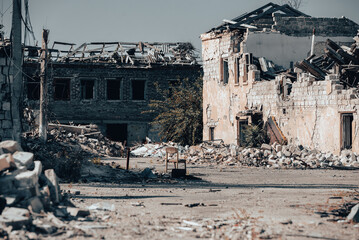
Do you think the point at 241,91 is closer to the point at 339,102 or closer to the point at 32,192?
the point at 339,102

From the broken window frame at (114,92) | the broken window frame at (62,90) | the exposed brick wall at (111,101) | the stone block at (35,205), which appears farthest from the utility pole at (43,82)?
the broken window frame at (114,92)

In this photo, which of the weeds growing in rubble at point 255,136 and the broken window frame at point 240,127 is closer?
the weeds growing in rubble at point 255,136

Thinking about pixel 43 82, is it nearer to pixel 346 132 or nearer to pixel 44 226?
pixel 346 132

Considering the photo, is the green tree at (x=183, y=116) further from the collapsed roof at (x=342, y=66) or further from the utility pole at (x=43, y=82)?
the utility pole at (x=43, y=82)

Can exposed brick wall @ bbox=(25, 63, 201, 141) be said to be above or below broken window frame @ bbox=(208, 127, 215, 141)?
above

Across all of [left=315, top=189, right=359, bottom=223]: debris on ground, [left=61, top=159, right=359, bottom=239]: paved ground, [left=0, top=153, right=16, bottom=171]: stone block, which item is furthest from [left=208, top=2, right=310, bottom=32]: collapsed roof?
[left=0, top=153, right=16, bottom=171]: stone block

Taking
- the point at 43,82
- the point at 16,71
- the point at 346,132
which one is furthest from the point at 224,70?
the point at 16,71

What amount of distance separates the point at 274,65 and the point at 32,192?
2157cm

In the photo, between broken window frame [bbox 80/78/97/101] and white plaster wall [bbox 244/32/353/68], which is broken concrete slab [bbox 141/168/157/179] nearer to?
white plaster wall [bbox 244/32/353/68]

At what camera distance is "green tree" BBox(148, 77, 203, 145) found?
109 feet

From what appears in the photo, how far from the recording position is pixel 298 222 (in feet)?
28.2

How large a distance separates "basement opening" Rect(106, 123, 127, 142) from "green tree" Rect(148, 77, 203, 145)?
2.52 metres

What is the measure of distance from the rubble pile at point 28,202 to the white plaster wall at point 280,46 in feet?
66.2

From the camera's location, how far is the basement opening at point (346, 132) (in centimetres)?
2084
